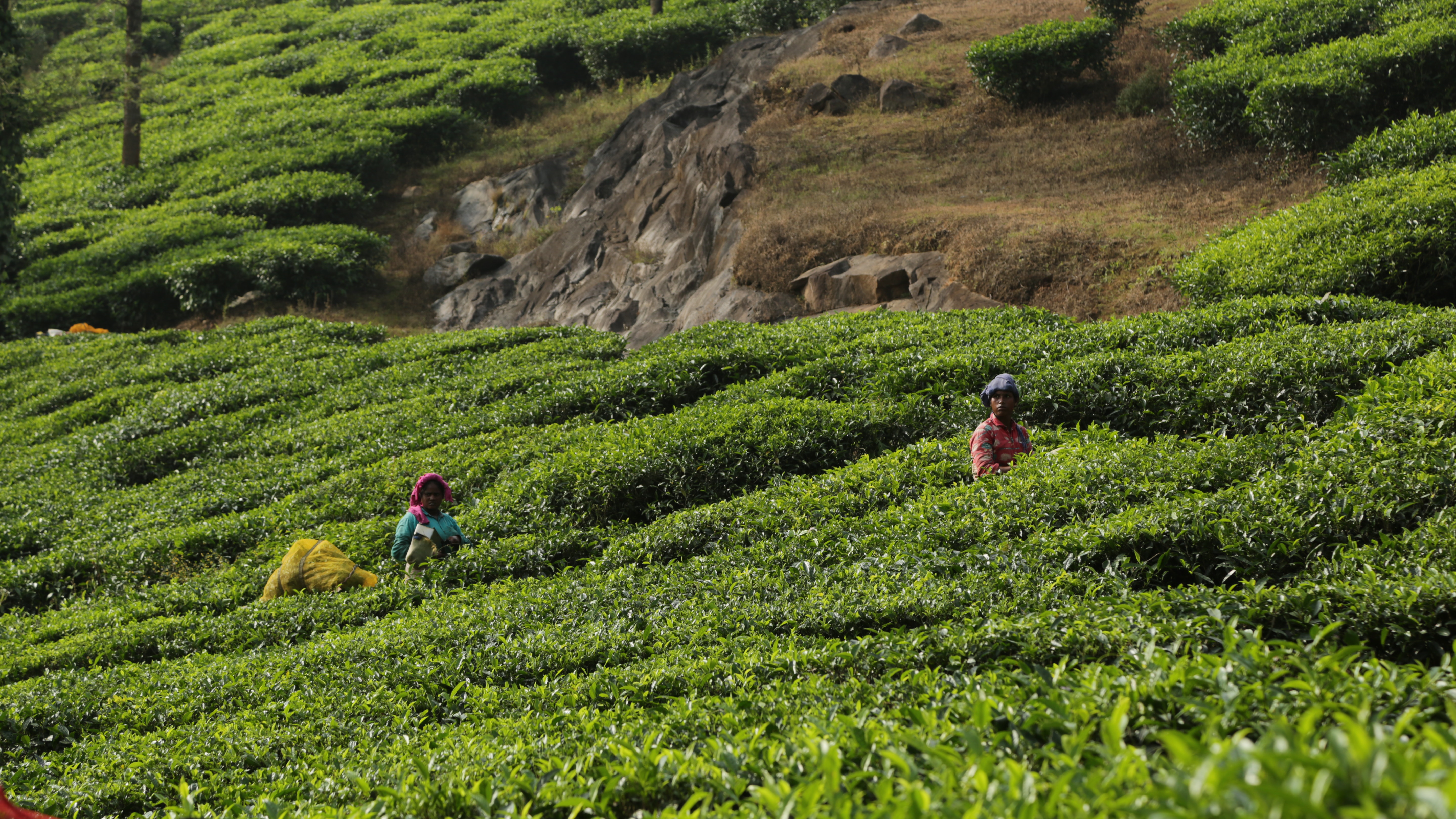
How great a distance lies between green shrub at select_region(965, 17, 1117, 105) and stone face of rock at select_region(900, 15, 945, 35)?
15.6ft

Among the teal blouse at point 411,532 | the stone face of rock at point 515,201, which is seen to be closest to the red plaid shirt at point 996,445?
the teal blouse at point 411,532

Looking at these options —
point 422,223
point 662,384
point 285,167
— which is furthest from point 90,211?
point 662,384

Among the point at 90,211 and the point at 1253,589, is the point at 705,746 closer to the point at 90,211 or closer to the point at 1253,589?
the point at 1253,589

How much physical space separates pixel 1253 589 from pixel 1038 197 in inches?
492

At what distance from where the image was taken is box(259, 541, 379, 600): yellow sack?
7.98 meters

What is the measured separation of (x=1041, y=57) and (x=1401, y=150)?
819 centimetres

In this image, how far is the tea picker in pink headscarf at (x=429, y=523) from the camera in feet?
26.9

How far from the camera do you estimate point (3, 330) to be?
2112cm

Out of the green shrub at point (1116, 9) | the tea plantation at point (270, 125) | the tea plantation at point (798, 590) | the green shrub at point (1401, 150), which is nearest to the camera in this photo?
the tea plantation at point (798, 590)

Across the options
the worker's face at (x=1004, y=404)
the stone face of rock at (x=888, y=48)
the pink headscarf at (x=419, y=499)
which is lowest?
the pink headscarf at (x=419, y=499)

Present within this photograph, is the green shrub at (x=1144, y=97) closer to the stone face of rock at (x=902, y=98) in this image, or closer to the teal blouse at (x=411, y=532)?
the stone face of rock at (x=902, y=98)

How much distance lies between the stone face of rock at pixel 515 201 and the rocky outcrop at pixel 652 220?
43 mm

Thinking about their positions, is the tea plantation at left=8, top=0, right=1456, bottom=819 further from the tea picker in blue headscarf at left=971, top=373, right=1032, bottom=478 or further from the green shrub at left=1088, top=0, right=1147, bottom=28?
the green shrub at left=1088, top=0, right=1147, bottom=28

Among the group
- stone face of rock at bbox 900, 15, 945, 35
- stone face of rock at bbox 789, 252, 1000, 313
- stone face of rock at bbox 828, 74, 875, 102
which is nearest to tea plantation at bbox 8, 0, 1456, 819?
stone face of rock at bbox 789, 252, 1000, 313
